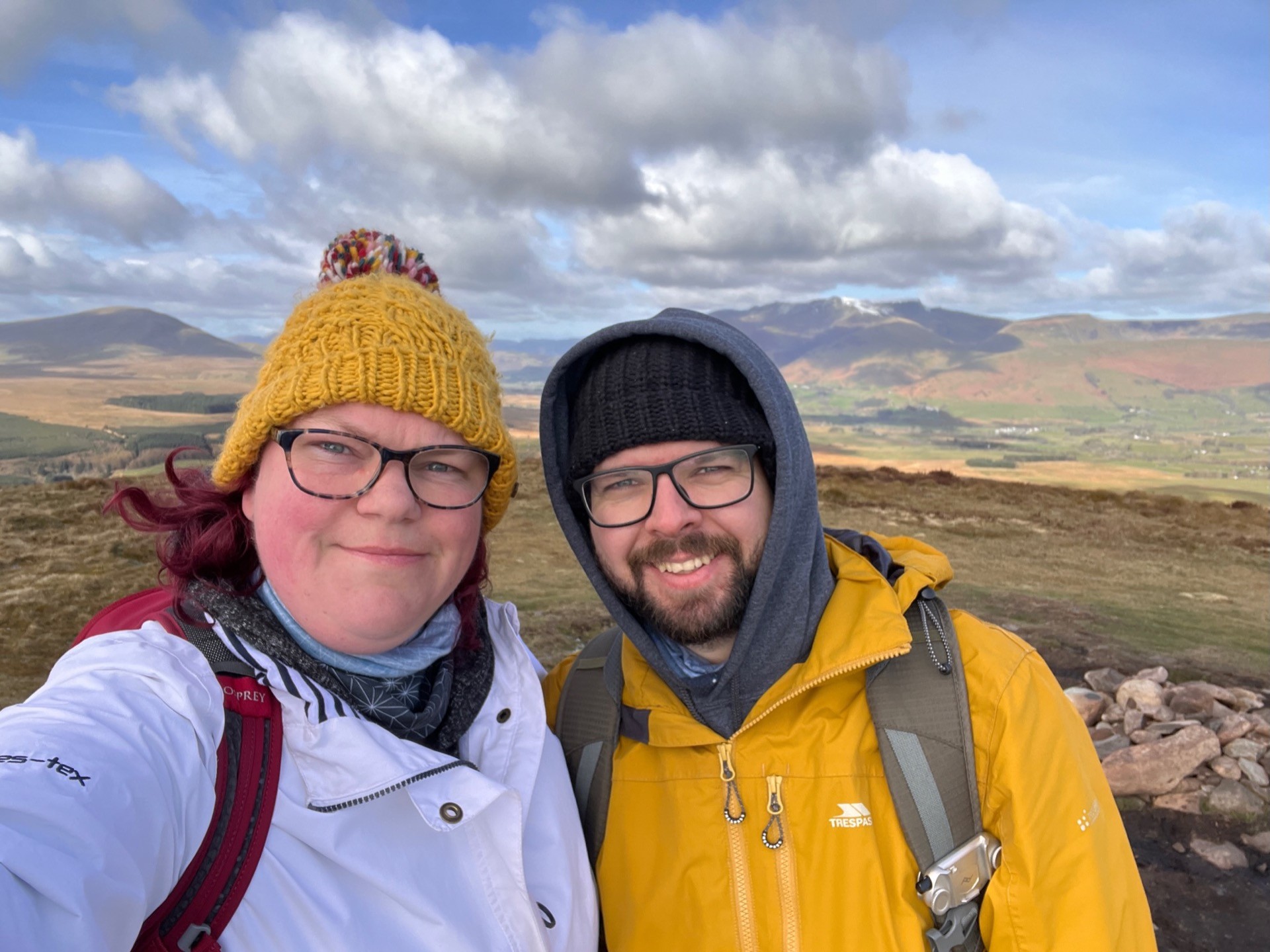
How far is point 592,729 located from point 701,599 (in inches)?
25.1

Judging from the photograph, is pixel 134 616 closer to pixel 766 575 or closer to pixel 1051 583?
pixel 766 575

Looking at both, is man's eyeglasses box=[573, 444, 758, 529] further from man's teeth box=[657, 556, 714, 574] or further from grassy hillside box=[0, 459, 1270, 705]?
grassy hillside box=[0, 459, 1270, 705]

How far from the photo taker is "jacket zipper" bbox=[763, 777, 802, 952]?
2.24 m

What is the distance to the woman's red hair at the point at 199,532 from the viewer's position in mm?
2219

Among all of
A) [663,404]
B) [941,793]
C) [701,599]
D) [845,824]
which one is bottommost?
[845,824]

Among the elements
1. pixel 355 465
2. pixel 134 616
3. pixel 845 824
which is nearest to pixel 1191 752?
pixel 845 824

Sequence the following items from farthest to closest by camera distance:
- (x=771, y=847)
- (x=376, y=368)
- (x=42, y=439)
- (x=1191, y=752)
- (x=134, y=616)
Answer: (x=42, y=439), (x=1191, y=752), (x=771, y=847), (x=376, y=368), (x=134, y=616)

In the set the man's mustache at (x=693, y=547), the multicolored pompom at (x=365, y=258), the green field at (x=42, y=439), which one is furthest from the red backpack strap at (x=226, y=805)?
the green field at (x=42, y=439)

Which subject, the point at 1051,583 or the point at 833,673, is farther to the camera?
the point at 1051,583

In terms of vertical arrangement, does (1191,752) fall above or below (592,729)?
below

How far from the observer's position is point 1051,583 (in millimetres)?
14641

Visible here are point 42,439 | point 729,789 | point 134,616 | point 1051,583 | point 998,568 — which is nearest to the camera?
point 134,616

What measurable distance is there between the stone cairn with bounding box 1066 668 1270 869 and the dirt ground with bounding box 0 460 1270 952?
0.12 m

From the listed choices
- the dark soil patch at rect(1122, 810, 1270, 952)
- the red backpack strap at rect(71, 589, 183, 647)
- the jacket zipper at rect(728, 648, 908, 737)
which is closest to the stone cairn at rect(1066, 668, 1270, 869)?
the dark soil patch at rect(1122, 810, 1270, 952)
